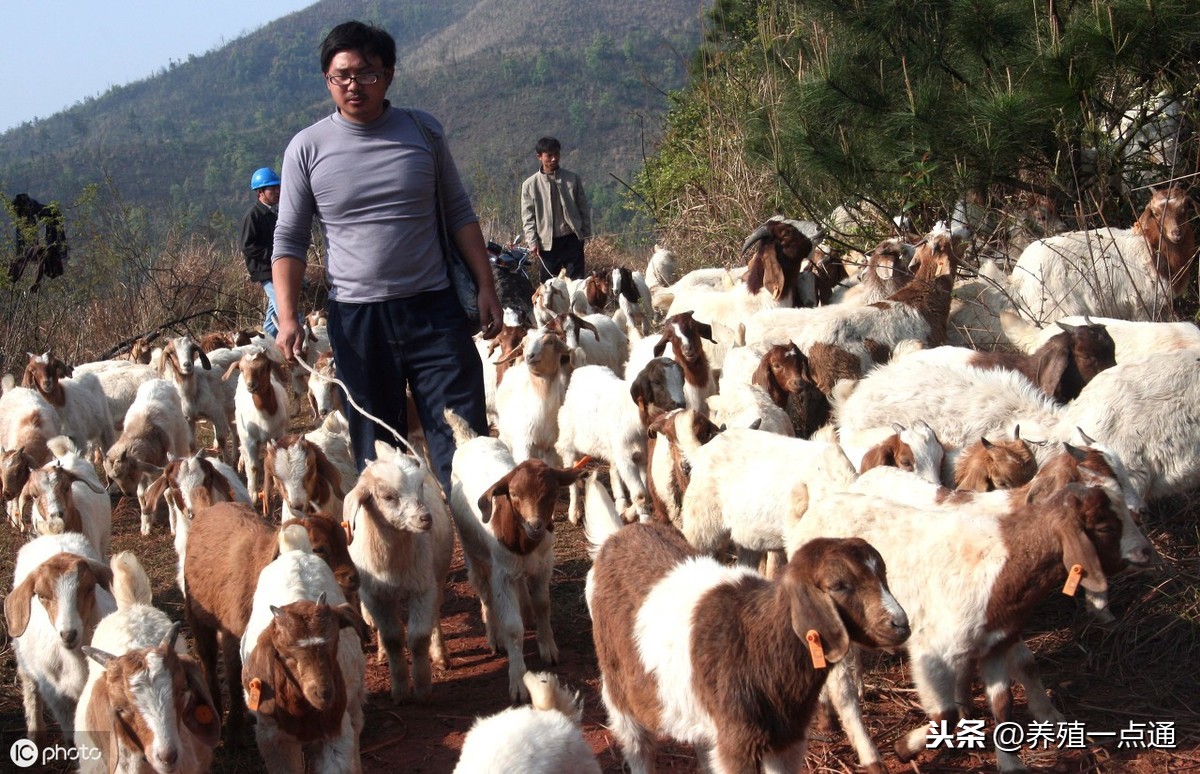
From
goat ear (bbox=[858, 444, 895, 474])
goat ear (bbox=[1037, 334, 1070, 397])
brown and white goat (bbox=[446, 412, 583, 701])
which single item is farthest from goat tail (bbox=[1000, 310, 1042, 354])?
brown and white goat (bbox=[446, 412, 583, 701])

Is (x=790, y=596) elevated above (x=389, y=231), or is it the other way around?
(x=389, y=231)

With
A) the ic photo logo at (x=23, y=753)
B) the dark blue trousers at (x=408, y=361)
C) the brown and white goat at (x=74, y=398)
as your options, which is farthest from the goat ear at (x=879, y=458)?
the brown and white goat at (x=74, y=398)

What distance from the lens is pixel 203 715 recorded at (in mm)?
4137

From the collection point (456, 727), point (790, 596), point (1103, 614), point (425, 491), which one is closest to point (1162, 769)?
point (1103, 614)

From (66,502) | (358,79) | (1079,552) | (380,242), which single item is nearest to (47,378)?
(66,502)

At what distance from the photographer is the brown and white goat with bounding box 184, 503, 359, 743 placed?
5.16 m

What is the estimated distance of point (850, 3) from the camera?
368 inches

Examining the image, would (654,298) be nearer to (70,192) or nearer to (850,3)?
(850,3)

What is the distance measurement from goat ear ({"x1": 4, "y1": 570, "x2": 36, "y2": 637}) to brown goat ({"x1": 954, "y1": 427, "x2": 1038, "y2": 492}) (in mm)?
4026

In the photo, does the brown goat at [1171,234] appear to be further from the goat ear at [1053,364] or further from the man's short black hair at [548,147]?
the man's short black hair at [548,147]

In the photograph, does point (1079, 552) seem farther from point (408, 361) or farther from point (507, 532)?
point (408, 361)

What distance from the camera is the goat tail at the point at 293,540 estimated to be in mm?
4949

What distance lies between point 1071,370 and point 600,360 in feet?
13.6

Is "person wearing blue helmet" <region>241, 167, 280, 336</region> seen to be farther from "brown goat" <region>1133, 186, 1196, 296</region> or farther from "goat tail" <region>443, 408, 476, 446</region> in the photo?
"brown goat" <region>1133, 186, 1196, 296</region>
